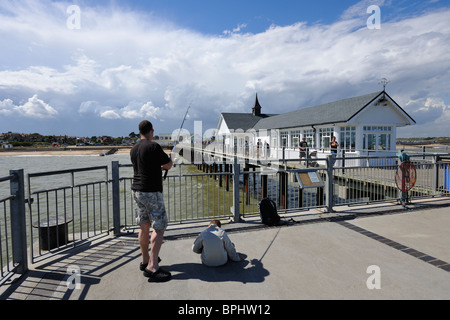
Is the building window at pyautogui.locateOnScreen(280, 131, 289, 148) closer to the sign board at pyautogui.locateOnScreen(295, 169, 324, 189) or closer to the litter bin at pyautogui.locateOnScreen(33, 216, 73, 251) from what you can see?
the sign board at pyautogui.locateOnScreen(295, 169, 324, 189)

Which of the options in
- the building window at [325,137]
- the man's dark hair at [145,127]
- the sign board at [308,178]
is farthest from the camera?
the building window at [325,137]

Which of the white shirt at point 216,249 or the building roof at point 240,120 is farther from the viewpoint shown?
the building roof at point 240,120

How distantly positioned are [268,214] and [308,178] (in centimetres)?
156

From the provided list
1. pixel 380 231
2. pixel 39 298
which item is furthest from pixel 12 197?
pixel 380 231

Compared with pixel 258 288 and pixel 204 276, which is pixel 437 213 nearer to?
pixel 258 288

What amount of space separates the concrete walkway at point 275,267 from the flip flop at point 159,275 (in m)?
0.08

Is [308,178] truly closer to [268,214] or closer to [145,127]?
[268,214]

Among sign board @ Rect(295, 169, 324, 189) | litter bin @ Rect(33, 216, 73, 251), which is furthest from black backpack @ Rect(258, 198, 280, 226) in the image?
litter bin @ Rect(33, 216, 73, 251)

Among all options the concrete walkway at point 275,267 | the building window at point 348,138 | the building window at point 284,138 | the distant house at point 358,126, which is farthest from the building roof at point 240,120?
the concrete walkway at point 275,267

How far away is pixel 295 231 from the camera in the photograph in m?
5.16

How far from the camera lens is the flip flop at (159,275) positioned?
3.28 metres

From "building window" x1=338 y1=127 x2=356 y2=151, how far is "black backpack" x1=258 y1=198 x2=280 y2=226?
15.9 m

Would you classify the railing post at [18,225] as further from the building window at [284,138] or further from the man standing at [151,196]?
the building window at [284,138]

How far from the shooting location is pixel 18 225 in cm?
349
